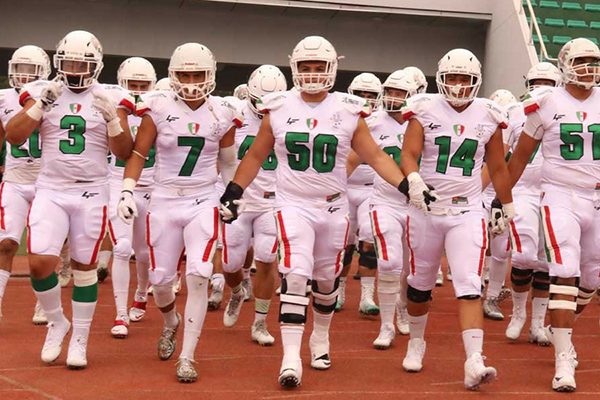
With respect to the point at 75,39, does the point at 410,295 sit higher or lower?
lower

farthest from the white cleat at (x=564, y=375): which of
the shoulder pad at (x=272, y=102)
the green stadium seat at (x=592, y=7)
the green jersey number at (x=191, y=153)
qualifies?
the green stadium seat at (x=592, y=7)

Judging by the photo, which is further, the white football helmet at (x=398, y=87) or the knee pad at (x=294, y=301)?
the white football helmet at (x=398, y=87)

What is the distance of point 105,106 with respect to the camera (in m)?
6.00

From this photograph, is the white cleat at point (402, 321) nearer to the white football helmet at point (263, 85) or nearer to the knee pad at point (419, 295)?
the knee pad at point (419, 295)

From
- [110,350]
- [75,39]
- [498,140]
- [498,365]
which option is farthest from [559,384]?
[75,39]

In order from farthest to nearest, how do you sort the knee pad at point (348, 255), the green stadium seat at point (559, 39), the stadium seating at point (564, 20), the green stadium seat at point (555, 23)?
the green stadium seat at point (555, 23), the stadium seating at point (564, 20), the green stadium seat at point (559, 39), the knee pad at point (348, 255)

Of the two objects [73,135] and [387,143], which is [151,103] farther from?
[387,143]

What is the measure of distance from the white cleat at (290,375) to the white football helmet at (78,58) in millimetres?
2129

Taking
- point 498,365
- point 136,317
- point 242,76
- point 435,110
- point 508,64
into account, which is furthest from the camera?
point 242,76

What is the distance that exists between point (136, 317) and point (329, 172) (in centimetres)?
276

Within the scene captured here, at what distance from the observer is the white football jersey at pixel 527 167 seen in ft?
26.6

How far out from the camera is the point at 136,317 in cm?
816

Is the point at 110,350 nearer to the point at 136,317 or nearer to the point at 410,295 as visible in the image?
the point at 136,317

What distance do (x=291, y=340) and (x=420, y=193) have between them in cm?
113
